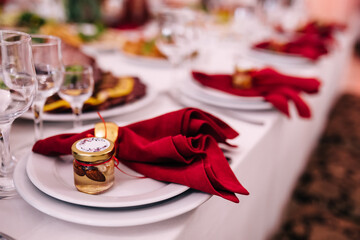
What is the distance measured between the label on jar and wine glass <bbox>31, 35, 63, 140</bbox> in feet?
0.66

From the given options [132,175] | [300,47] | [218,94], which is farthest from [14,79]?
[300,47]

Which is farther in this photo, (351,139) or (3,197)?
(351,139)

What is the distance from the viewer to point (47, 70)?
683 millimetres

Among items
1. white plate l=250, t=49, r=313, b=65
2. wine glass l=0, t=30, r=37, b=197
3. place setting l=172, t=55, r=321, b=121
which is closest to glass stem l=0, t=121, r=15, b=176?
wine glass l=0, t=30, r=37, b=197

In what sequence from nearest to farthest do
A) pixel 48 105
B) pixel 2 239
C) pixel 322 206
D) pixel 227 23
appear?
pixel 2 239 < pixel 48 105 < pixel 322 206 < pixel 227 23

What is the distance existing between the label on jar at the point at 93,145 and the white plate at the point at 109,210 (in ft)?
0.26

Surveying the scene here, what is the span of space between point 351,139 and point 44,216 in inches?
101

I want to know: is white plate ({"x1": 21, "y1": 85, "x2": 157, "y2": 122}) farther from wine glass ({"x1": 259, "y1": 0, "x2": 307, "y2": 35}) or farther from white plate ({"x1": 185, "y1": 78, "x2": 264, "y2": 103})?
wine glass ({"x1": 259, "y1": 0, "x2": 307, "y2": 35})

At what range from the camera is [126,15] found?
2.60m

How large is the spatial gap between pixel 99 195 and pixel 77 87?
319 mm

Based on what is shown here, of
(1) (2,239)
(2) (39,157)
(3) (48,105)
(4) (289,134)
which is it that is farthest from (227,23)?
(1) (2,239)

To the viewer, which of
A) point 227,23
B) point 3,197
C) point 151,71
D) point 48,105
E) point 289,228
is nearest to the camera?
point 3,197

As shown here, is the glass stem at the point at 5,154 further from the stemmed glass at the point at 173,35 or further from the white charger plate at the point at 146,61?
the white charger plate at the point at 146,61

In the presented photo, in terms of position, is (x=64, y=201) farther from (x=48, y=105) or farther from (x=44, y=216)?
(x=48, y=105)
